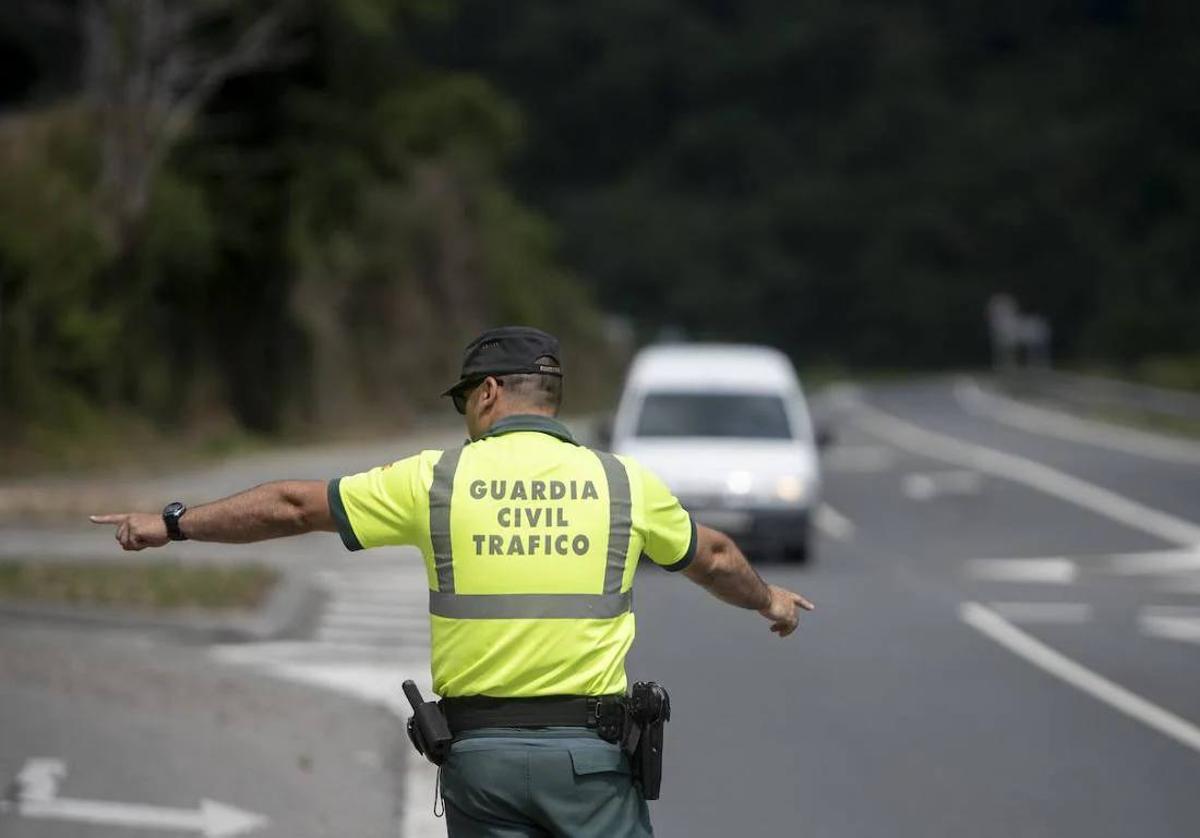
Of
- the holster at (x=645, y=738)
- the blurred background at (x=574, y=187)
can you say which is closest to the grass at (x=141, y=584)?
the holster at (x=645, y=738)

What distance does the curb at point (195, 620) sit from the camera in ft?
51.7

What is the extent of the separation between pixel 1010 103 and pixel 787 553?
4394 inches

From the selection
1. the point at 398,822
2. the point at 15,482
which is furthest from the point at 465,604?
the point at 15,482

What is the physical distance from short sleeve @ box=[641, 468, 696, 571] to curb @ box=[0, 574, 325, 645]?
10326 mm

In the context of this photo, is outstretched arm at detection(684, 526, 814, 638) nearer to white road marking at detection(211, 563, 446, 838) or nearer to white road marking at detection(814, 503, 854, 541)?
white road marking at detection(211, 563, 446, 838)

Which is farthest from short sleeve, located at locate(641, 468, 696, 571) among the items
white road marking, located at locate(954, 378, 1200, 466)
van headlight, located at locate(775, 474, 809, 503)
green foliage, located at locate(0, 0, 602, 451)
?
white road marking, located at locate(954, 378, 1200, 466)

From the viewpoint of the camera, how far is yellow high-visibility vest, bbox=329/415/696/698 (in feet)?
17.6

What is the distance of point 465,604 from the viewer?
542 centimetres

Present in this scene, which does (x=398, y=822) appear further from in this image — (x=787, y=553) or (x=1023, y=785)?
(x=787, y=553)

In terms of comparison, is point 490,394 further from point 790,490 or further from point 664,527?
point 790,490

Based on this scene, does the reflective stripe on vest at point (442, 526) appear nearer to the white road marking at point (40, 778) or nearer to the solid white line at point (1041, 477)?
the white road marking at point (40, 778)

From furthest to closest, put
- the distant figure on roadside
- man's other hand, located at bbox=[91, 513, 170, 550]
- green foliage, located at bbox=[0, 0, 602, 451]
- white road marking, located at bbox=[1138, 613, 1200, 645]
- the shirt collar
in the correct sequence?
the distant figure on roadside → green foliage, located at bbox=[0, 0, 602, 451] → white road marking, located at bbox=[1138, 613, 1200, 645] → man's other hand, located at bbox=[91, 513, 170, 550] → the shirt collar

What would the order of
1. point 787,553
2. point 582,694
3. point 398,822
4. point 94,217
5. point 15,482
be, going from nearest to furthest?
1. point 582,694
2. point 398,822
3. point 787,553
4. point 15,482
5. point 94,217

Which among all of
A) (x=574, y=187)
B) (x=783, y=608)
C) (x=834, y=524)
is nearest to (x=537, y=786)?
(x=783, y=608)
